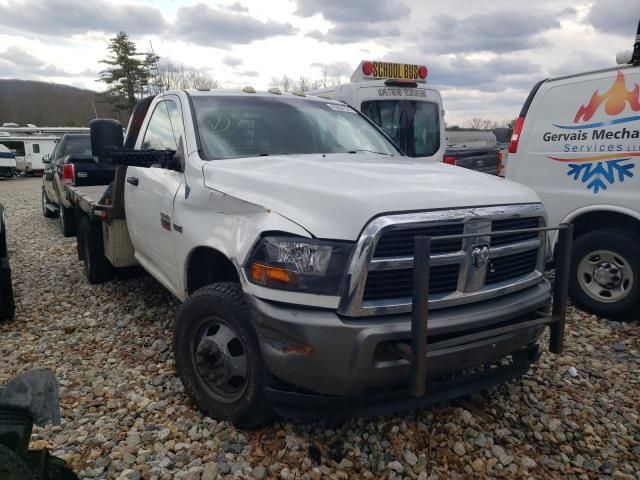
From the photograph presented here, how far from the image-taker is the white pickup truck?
227 centimetres

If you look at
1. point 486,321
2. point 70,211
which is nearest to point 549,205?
point 486,321

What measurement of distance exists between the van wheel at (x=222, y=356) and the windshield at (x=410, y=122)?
7487 mm

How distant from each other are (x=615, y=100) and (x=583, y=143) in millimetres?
439

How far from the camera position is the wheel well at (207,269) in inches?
123

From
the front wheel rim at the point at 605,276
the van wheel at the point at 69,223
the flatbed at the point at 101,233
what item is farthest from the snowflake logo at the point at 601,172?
the van wheel at the point at 69,223

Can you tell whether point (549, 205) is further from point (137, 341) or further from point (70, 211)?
point (70, 211)

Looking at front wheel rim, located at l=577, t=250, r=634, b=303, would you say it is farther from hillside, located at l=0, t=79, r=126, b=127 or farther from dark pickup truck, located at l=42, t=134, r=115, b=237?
hillside, located at l=0, t=79, r=126, b=127

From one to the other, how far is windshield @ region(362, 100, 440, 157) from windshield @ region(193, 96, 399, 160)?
5.73 m

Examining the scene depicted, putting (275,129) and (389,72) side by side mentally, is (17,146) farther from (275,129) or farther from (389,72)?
(275,129)

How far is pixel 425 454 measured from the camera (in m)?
2.73

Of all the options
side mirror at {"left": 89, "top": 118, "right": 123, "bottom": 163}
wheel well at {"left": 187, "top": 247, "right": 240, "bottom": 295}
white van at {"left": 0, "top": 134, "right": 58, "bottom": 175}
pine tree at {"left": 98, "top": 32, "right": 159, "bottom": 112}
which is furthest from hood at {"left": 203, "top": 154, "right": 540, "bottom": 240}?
pine tree at {"left": 98, "top": 32, "right": 159, "bottom": 112}

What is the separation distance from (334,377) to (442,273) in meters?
0.71

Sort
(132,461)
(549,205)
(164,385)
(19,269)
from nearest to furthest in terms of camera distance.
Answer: (132,461)
(164,385)
(549,205)
(19,269)

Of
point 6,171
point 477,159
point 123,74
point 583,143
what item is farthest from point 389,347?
point 123,74
